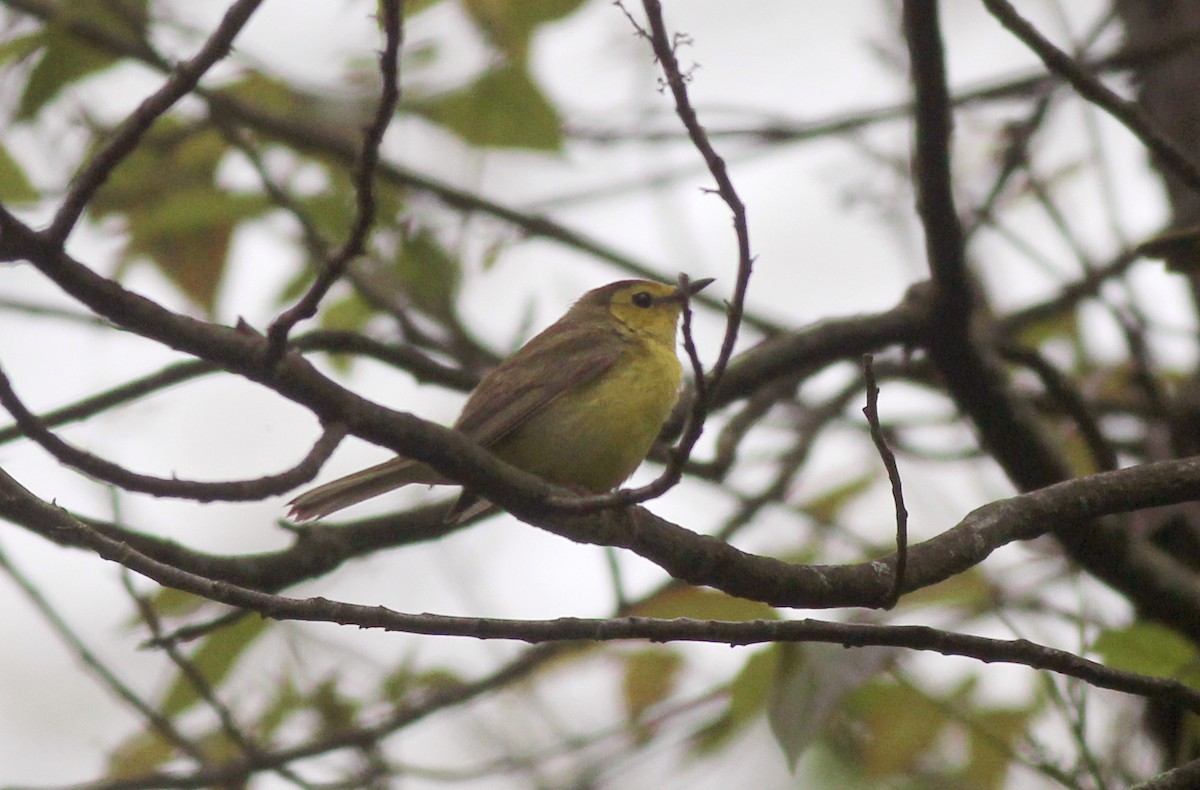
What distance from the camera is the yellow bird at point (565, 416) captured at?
14.1ft

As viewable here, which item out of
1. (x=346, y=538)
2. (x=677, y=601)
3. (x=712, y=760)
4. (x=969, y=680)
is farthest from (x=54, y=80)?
(x=969, y=680)

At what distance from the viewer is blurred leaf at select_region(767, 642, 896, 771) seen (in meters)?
3.23

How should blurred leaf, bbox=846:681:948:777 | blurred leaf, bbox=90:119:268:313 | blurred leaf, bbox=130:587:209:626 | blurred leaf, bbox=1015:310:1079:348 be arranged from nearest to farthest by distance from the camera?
1. blurred leaf, bbox=130:587:209:626
2. blurred leaf, bbox=846:681:948:777
3. blurred leaf, bbox=90:119:268:313
4. blurred leaf, bbox=1015:310:1079:348

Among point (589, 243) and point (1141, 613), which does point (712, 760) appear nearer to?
point (1141, 613)

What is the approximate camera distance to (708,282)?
4746 mm

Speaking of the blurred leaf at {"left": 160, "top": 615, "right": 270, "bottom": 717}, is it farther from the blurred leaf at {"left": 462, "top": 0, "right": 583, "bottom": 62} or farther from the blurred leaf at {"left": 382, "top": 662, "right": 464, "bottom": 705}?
the blurred leaf at {"left": 462, "top": 0, "right": 583, "bottom": 62}

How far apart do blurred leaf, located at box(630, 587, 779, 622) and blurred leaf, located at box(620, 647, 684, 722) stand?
1276 millimetres

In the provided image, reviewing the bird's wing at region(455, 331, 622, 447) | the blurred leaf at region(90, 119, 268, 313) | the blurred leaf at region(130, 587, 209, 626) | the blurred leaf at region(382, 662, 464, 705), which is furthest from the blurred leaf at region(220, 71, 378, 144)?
the blurred leaf at region(382, 662, 464, 705)

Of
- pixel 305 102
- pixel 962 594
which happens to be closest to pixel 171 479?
pixel 305 102

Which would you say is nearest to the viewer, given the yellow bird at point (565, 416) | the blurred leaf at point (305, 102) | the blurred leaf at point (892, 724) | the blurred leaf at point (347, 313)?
the yellow bird at point (565, 416)

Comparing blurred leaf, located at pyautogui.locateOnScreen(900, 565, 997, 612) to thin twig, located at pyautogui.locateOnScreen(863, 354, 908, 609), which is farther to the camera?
blurred leaf, located at pyautogui.locateOnScreen(900, 565, 997, 612)

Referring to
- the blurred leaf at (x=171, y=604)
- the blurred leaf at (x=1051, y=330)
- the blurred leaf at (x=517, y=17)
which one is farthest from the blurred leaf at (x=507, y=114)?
the blurred leaf at (x=1051, y=330)

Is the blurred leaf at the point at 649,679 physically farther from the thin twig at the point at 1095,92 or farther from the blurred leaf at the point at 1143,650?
the thin twig at the point at 1095,92

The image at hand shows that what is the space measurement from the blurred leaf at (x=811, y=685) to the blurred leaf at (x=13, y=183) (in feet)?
8.88
